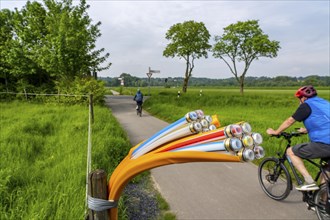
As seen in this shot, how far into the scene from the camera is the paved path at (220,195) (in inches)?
158

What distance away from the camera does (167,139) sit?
1468mm

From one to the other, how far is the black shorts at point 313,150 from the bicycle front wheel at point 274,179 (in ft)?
2.59

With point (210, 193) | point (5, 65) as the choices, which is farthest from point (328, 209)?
point (5, 65)

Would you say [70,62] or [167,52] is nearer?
[70,62]

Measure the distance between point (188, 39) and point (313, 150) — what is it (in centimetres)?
3247

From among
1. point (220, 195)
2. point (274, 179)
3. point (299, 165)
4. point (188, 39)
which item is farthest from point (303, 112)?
point (188, 39)

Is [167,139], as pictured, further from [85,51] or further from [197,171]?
[85,51]

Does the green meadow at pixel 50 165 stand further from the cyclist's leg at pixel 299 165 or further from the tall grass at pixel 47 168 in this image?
the cyclist's leg at pixel 299 165

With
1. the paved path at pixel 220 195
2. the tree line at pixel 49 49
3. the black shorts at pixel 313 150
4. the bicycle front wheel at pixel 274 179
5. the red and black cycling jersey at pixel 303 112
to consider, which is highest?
the tree line at pixel 49 49

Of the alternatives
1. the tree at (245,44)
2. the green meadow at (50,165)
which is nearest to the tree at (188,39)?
the tree at (245,44)

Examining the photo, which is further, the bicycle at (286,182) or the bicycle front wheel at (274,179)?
the bicycle front wheel at (274,179)

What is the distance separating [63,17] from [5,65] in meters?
7.99

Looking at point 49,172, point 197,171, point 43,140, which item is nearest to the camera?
point 49,172

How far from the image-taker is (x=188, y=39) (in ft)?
112
